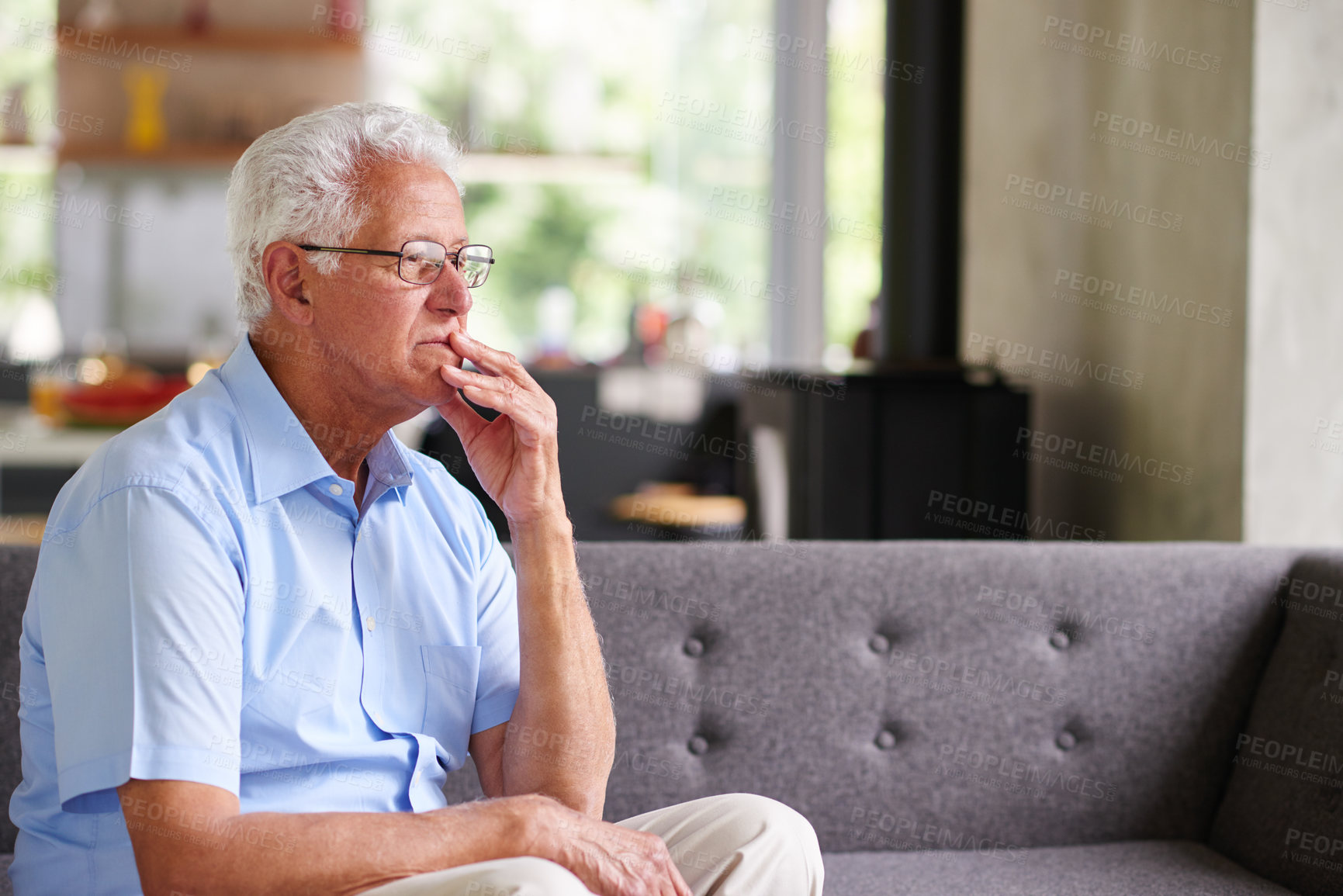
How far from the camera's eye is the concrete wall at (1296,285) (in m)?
2.03

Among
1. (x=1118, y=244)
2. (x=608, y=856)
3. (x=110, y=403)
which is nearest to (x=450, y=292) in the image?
(x=608, y=856)

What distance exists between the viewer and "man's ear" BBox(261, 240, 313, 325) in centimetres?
121

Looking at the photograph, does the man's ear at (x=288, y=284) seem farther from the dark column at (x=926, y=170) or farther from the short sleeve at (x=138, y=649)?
the dark column at (x=926, y=170)

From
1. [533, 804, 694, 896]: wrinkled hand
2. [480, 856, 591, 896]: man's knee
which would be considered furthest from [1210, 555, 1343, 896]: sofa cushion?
[480, 856, 591, 896]: man's knee

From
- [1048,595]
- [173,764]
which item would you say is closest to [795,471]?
[1048,595]

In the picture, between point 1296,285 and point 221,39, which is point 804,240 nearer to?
point 221,39

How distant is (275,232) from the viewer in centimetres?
121

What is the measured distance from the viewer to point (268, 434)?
117 centimetres

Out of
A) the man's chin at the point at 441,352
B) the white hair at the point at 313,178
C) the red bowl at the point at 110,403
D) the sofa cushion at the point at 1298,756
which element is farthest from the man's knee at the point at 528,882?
the red bowl at the point at 110,403

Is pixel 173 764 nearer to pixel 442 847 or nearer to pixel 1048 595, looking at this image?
pixel 442 847

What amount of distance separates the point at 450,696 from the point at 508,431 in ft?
0.98

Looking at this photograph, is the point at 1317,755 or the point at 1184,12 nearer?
the point at 1317,755

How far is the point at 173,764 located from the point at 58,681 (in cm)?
13

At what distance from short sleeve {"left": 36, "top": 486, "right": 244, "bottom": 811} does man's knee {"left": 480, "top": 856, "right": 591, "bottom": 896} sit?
9.0 inches
